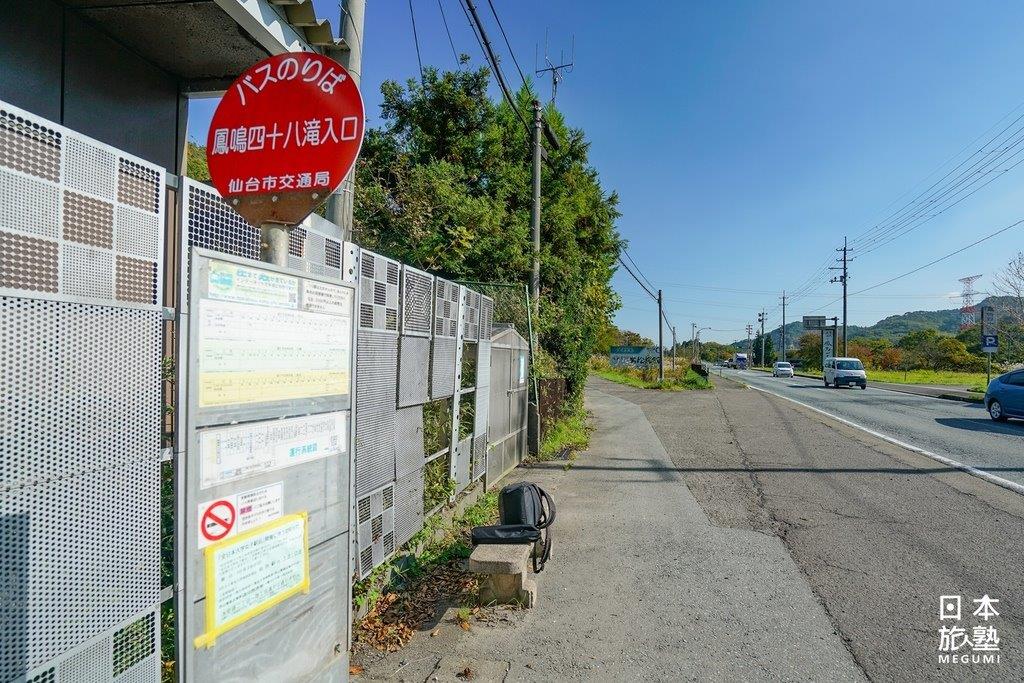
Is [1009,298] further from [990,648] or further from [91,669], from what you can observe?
[91,669]

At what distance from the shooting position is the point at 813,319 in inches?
3290

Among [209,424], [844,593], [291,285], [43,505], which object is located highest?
[291,285]

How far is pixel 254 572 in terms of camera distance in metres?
2.27

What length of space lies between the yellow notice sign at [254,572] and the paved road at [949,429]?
975cm

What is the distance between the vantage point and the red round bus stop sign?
2.48 metres

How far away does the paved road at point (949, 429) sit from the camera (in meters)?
9.98

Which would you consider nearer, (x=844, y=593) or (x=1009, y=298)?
(x=844, y=593)

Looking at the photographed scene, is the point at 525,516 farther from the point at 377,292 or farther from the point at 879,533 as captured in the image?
the point at 879,533

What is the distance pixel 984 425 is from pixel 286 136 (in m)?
18.0

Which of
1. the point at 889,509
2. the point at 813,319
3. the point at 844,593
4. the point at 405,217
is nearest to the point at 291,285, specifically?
the point at 844,593

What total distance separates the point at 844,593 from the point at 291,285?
459 centimetres

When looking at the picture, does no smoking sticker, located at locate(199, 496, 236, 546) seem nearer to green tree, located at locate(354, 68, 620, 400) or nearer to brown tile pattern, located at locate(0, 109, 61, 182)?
brown tile pattern, located at locate(0, 109, 61, 182)

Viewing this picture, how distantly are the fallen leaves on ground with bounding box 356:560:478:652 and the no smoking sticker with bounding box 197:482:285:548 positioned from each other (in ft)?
6.14

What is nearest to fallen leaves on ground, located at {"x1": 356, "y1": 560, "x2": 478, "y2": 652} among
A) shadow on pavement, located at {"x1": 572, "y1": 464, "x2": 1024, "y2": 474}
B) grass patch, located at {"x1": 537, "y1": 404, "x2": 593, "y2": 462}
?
shadow on pavement, located at {"x1": 572, "y1": 464, "x2": 1024, "y2": 474}
